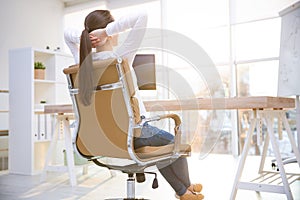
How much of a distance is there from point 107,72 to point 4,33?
13.1 feet

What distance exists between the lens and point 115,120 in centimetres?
164

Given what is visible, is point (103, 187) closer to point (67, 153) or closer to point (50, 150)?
point (67, 153)

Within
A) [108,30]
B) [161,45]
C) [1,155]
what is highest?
[161,45]

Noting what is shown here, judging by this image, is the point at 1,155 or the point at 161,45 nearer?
the point at 1,155

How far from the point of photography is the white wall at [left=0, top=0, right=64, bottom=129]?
16.1 feet

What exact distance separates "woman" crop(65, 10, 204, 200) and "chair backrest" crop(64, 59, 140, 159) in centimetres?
6

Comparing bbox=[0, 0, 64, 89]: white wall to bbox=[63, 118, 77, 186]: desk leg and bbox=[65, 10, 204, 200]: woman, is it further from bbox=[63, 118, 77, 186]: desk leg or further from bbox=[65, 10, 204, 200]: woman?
bbox=[65, 10, 204, 200]: woman

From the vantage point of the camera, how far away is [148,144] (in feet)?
5.58

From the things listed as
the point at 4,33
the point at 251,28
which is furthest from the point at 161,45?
the point at 4,33

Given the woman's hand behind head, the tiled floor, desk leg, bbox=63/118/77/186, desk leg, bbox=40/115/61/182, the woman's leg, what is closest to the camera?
the woman's hand behind head

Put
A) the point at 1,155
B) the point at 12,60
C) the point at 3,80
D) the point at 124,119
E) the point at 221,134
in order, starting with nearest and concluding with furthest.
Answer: the point at 124,119 → the point at 12,60 → the point at 1,155 → the point at 3,80 → the point at 221,134

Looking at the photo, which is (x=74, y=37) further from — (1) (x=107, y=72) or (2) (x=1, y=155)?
(2) (x=1, y=155)

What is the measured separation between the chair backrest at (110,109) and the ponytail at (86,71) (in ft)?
0.08

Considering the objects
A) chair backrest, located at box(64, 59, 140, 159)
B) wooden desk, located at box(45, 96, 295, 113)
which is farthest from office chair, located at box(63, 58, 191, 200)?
wooden desk, located at box(45, 96, 295, 113)
